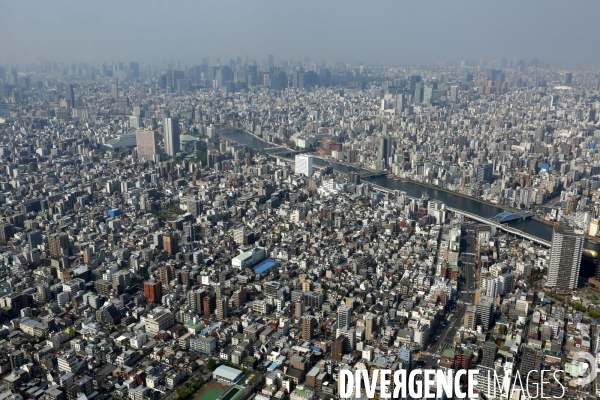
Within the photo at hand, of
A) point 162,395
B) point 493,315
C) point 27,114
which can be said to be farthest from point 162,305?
point 27,114

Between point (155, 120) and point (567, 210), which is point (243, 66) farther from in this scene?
point (567, 210)

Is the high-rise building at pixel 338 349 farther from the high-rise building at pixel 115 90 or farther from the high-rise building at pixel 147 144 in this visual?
the high-rise building at pixel 115 90

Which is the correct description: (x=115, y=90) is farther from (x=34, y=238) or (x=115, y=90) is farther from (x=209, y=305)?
(x=209, y=305)

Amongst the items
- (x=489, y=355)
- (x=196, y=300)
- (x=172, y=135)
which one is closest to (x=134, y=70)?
(x=172, y=135)

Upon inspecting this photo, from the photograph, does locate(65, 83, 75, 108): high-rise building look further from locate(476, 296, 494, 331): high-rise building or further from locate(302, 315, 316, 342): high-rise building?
locate(476, 296, 494, 331): high-rise building

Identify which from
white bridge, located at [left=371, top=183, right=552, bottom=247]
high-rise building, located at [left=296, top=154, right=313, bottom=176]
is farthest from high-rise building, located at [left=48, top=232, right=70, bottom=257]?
white bridge, located at [left=371, top=183, right=552, bottom=247]

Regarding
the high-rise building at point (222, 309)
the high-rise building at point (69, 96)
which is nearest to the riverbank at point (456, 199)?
the high-rise building at point (222, 309)
